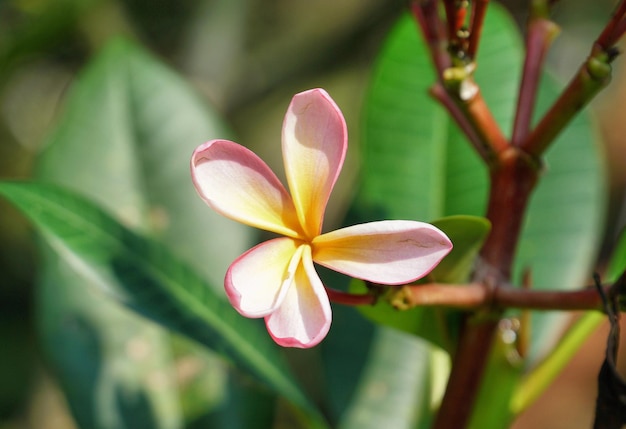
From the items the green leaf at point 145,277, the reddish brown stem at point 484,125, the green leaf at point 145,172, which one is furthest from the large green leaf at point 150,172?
the reddish brown stem at point 484,125

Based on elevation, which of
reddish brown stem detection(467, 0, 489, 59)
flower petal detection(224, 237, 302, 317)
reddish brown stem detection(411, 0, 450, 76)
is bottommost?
reddish brown stem detection(411, 0, 450, 76)

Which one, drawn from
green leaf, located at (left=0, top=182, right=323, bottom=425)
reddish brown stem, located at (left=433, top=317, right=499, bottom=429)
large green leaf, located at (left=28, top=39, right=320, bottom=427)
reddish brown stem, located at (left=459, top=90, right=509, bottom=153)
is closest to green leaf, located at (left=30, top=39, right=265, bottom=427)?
large green leaf, located at (left=28, top=39, right=320, bottom=427)

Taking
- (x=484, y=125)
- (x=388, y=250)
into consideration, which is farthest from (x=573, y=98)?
(x=388, y=250)

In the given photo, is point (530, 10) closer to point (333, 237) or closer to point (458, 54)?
point (458, 54)

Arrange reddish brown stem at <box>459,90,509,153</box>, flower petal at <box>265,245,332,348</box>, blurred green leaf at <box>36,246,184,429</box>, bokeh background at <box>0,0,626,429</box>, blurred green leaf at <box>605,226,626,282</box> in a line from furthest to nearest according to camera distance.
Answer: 1. bokeh background at <box>0,0,626,429</box>
2. blurred green leaf at <box>36,246,184,429</box>
3. blurred green leaf at <box>605,226,626,282</box>
4. reddish brown stem at <box>459,90,509,153</box>
5. flower petal at <box>265,245,332,348</box>

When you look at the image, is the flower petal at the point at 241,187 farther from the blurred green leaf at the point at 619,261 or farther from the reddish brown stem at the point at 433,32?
the blurred green leaf at the point at 619,261

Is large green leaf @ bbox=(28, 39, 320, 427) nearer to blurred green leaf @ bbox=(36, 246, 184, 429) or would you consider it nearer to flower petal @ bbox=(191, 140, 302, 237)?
blurred green leaf @ bbox=(36, 246, 184, 429)

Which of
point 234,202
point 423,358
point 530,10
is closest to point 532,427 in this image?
point 423,358

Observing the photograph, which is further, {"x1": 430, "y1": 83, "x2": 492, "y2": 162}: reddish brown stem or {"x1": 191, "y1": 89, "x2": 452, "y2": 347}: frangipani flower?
{"x1": 430, "y1": 83, "x2": 492, "y2": 162}: reddish brown stem
